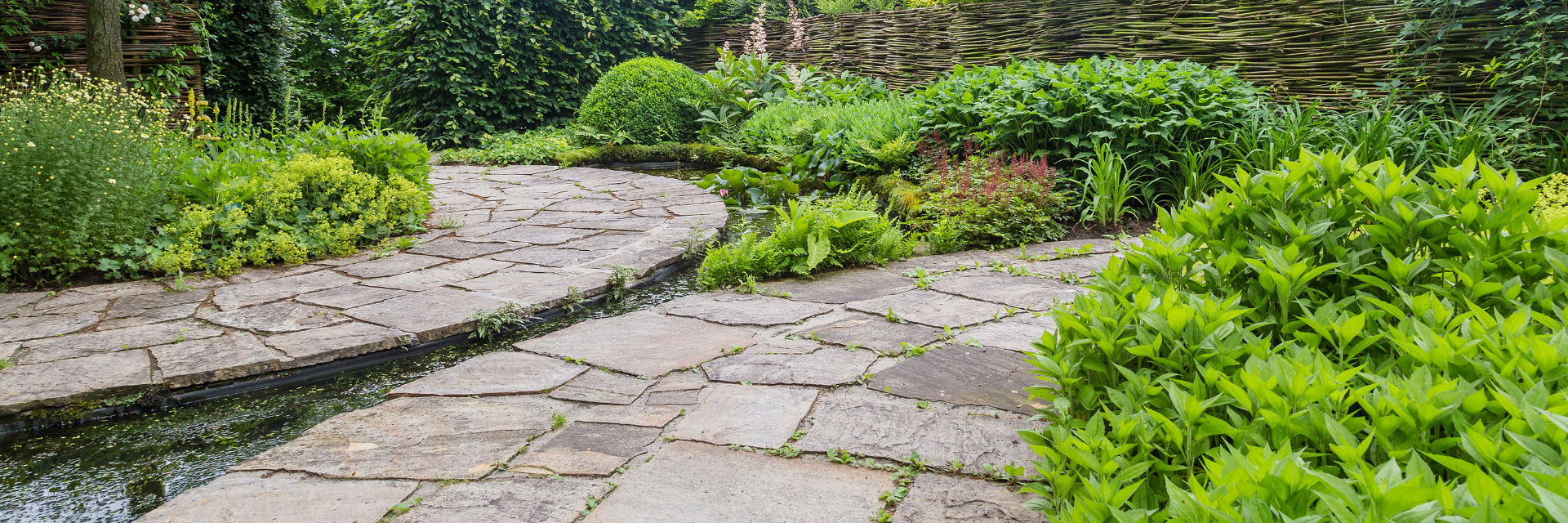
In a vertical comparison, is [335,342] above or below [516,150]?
below

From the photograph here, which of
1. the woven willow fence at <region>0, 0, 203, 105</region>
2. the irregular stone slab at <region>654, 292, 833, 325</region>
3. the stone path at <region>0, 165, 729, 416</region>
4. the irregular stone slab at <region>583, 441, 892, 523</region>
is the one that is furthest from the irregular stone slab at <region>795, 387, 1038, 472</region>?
the woven willow fence at <region>0, 0, 203, 105</region>

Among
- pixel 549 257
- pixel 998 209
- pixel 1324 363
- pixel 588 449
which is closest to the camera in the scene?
pixel 1324 363

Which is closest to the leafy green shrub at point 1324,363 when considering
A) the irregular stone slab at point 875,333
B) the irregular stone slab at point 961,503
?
the irregular stone slab at point 961,503

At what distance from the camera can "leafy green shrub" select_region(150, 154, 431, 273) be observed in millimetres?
3979

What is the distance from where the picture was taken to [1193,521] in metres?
0.98

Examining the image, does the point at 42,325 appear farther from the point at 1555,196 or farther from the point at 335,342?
the point at 1555,196

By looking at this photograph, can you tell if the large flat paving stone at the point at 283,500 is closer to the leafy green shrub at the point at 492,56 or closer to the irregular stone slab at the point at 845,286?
the irregular stone slab at the point at 845,286

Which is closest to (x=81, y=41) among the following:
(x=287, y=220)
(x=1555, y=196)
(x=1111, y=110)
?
(x=287, y=220)

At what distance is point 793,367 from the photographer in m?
2.62

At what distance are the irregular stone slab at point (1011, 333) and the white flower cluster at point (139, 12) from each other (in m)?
6.19

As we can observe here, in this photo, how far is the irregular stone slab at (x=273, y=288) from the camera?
3.51 metres

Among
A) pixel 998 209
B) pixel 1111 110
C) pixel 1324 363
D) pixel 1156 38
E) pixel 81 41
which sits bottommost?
pixel 998 209

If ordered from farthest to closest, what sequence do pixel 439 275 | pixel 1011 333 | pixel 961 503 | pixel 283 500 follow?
pixel 439 275
pixel 1011 333
pixel 283 500
pixel 961 503

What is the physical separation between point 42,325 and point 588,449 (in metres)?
2.53
